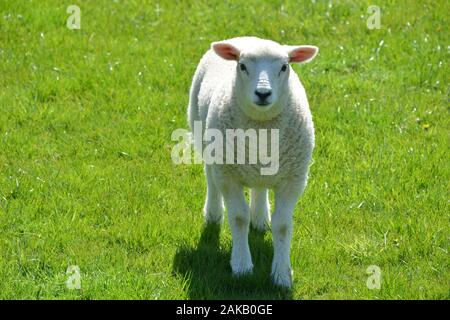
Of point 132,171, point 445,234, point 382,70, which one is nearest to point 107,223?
point 132,171

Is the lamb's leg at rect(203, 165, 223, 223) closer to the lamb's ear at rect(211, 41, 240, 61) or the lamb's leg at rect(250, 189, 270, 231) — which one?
the lamb's leg at rect(250, 189, 270, 231)

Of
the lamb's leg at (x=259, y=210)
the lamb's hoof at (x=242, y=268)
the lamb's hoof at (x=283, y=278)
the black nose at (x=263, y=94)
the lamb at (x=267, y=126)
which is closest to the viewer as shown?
the black nose at (x=263, y=94)

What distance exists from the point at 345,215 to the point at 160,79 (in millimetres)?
3195

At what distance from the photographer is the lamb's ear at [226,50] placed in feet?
21.0

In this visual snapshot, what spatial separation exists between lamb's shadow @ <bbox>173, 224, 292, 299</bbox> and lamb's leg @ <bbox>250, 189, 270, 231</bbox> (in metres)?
0.18

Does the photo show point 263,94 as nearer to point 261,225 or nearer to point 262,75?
point 262,75

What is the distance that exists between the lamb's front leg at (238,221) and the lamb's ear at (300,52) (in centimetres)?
100

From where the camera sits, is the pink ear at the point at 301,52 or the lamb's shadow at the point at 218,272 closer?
the lamb's shadow at the point at 218,272

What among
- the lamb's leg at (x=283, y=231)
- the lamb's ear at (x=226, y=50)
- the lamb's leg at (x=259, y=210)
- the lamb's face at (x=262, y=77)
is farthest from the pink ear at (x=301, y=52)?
the lamb's leg at (x=259, y=210)

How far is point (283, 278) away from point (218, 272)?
0.49m

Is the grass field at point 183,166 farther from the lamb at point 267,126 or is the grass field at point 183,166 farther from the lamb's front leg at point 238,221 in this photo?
the lamb at point 267,126

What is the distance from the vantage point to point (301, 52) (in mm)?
6453

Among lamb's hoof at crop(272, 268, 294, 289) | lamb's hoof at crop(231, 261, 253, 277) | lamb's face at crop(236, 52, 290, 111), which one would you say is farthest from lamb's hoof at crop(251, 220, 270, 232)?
lamb's face at crop(236, 52, 290, 111)

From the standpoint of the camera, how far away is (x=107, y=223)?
7250mm
